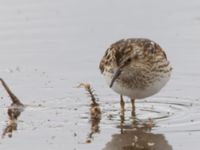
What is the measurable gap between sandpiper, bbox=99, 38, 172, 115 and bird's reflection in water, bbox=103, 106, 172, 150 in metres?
0.52

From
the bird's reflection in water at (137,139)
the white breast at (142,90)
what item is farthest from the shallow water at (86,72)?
the white breast at (142,90)

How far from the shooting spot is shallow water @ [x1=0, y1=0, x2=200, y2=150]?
999cm

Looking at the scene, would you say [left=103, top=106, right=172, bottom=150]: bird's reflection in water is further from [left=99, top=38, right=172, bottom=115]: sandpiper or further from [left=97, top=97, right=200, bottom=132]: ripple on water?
[left=99, top=38, right=172, bottom=115]: sandpiper

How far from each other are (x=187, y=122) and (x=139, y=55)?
3.86ft

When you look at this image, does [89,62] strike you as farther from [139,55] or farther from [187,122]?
[187,122]

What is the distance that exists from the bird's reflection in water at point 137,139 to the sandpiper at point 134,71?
1.70 ft

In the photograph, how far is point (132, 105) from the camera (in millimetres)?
11234

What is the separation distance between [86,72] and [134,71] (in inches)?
79.4

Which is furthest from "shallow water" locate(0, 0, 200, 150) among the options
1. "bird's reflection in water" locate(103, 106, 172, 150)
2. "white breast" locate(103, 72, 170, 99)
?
"white breast" locate(103, 72, 170, 99)

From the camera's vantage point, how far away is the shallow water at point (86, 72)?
9992 mm

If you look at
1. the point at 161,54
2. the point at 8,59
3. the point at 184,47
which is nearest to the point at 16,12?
the point at 8,59

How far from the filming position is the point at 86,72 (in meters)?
12.8

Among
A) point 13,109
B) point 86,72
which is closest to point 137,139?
point 13,109

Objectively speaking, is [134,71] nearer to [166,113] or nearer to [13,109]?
[166,113]
